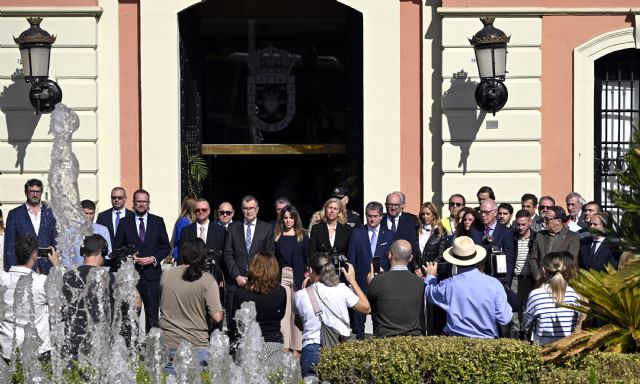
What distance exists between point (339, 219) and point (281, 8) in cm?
476

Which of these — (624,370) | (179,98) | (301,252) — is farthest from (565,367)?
(179,98)

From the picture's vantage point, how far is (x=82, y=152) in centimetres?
1723

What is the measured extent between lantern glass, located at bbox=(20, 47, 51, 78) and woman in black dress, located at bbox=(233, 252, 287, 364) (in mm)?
6188

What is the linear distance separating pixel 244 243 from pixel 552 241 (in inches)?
131

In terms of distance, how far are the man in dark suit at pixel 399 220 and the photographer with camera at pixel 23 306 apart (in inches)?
210

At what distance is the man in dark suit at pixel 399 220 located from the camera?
15.2m

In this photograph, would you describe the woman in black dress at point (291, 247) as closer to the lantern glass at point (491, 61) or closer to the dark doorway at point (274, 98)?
the lantern glass at point (491, 61)

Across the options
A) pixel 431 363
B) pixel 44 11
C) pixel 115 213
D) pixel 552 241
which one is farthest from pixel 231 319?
pixel 44 11

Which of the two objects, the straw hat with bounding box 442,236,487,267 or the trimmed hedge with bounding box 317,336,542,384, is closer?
Answer: the trimmed hedge with bounding box 317,336,542,384

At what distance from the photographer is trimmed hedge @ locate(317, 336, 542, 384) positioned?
1052 centimetres

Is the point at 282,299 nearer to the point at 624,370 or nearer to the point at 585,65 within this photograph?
the point at 624,370

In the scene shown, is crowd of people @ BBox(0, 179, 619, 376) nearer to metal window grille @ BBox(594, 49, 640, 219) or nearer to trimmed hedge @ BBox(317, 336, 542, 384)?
trimmed hedge @ BBox(317, 336, 542, 384)

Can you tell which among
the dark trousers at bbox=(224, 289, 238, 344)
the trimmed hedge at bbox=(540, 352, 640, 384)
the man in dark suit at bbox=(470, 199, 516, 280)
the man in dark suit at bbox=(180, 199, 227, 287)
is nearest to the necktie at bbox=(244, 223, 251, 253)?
the man in dark suit at bbox=(180, 199, 227, 287)

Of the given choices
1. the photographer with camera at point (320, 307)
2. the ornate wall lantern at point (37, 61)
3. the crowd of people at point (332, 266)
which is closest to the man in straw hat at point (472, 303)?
the crowd of people at point (332, 266)
